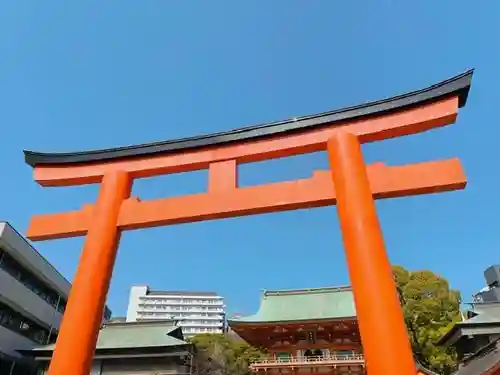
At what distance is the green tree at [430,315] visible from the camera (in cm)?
2173

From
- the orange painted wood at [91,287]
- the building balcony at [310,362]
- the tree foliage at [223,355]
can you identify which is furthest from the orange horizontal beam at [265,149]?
the tree foliage at [223,355]

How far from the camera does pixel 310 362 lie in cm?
1542

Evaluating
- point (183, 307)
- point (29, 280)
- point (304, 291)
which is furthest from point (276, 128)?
point (183, 307)

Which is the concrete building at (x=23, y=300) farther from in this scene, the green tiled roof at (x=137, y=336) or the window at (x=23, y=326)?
the green tiled roof at (x=137, y=336)

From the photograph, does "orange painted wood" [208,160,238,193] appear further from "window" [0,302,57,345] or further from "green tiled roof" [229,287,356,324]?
"window" [0,302,57,345]

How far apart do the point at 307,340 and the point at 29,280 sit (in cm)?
1499

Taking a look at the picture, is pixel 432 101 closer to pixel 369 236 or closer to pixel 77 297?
pixel 369 236

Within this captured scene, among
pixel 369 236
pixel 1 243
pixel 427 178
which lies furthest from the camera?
pixel 1 243

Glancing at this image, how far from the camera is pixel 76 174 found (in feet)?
18.1

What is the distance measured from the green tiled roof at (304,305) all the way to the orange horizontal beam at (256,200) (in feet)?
39.7

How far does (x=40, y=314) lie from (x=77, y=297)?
67.2 feet

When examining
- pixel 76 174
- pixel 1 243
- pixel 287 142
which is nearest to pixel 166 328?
pixel 1 243

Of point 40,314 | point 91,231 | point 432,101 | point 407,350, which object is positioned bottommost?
point 407,350

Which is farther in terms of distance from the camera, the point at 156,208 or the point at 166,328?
the point at 166,328
